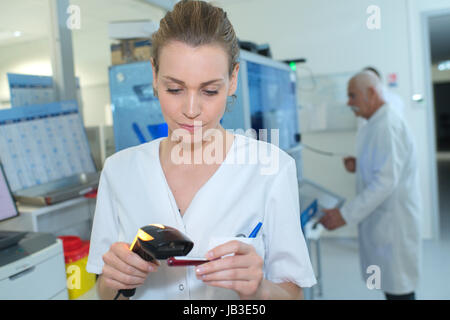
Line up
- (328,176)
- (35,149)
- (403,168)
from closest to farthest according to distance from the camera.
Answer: (35,149) < (403,168) < (328,176)

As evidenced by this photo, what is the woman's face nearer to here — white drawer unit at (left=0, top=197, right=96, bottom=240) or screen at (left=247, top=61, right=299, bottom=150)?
screen at (left=247, top=61, right=299, bottom=150)

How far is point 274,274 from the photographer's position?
538 mm

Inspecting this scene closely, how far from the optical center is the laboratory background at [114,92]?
0.66m

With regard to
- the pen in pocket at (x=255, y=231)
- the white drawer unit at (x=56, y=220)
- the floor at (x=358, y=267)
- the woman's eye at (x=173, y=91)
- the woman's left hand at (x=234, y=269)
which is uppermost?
the woman's eye at (x=173, y=91)

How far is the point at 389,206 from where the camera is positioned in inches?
65.9

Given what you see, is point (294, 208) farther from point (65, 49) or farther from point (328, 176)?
point (328, 176)

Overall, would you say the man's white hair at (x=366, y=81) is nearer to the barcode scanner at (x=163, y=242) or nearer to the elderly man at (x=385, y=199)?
the elderly man at (x=385, y=199)

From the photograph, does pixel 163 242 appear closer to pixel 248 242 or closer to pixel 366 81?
pixel 248 242

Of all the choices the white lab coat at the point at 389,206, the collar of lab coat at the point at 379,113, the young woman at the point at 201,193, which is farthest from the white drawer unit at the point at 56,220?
the collar of lab coat at the point at 379,113

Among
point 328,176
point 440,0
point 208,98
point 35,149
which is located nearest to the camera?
point 208,98

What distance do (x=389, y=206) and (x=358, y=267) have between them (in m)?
1.03

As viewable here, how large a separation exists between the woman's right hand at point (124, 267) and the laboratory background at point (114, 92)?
8.4 inches

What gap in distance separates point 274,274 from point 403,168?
134 centimetres
